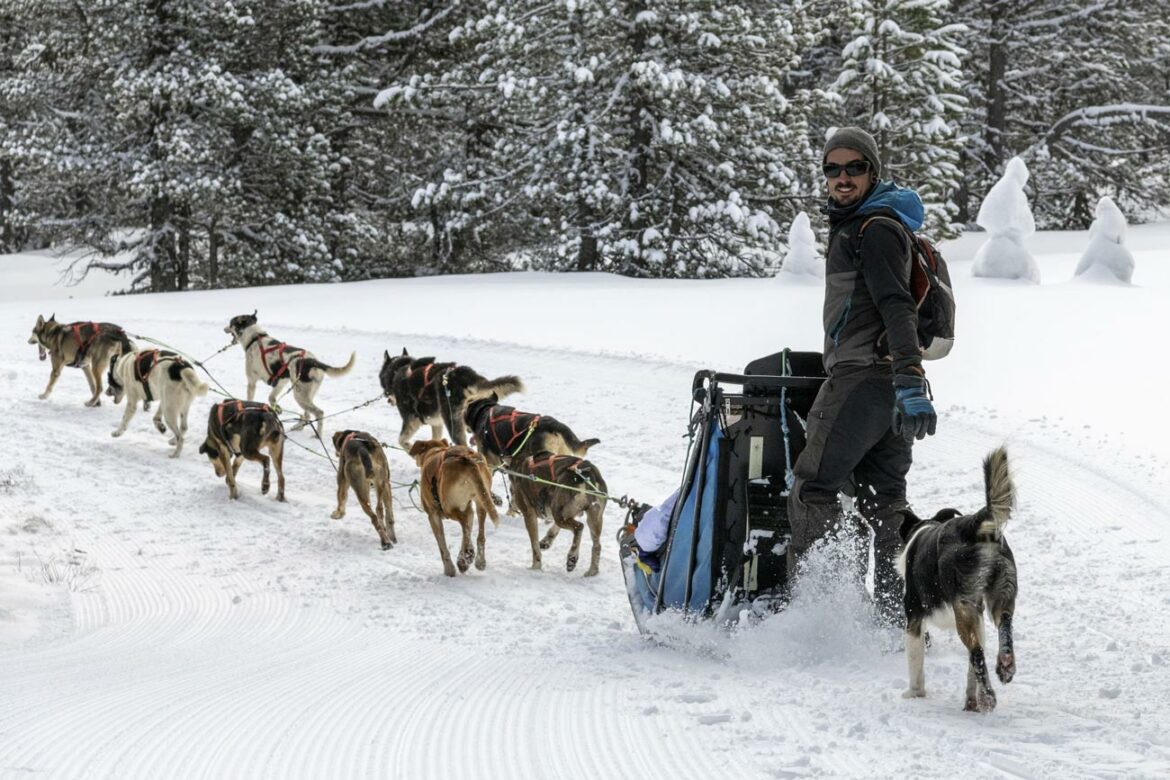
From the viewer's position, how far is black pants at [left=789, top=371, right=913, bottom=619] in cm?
402

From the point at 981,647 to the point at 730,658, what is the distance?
1.16 m

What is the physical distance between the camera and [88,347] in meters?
11.1

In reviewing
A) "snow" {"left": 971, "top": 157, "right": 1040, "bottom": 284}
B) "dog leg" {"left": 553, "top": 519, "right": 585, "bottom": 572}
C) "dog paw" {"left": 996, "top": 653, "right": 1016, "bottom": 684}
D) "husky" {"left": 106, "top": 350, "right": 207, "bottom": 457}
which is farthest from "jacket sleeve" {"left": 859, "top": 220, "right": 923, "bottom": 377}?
"snow" {"left": 971, "top": 157, "right": 1040, "bottom": 284}

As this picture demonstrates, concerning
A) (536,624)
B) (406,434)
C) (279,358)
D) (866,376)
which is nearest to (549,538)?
(536,624)

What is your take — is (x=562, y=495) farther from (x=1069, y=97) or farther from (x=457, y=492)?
(x=1069, y=97)

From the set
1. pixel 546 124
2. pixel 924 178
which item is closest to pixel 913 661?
pixel 546 124

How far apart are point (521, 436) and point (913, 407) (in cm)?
380

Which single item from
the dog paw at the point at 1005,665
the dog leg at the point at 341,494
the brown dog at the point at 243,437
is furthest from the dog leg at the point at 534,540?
the dog paw at the point at 1005,665

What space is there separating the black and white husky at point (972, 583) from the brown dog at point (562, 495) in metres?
2.80

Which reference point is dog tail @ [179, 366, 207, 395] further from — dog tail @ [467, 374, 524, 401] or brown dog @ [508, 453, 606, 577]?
brown dog @ [508, 453, 606, 577]

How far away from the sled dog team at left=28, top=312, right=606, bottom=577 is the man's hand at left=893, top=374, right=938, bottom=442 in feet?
9.01

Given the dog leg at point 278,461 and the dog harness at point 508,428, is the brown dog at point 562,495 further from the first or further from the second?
the dog leg at point 278,461

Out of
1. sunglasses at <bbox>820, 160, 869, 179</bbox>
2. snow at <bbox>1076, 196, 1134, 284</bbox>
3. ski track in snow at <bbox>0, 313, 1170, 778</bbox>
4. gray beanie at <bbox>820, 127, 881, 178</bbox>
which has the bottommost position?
ski track in snow at <bbox>0, 313, 1170, 778</bbox>

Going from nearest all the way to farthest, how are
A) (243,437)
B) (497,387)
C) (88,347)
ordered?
1. (243,437)
2. (497,387)
3. (88,347)
